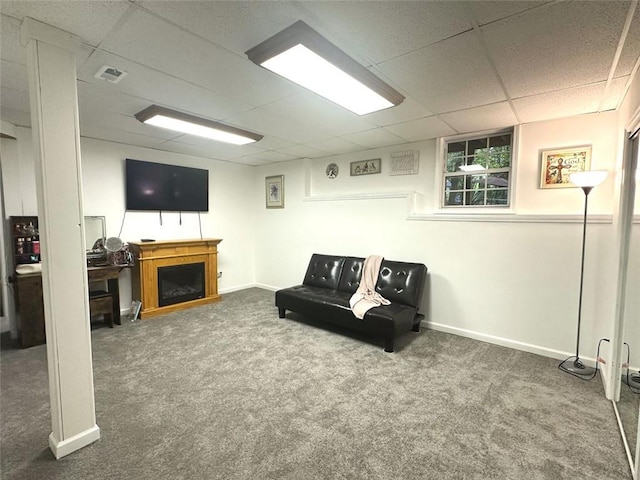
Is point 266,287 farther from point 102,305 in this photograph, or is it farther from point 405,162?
point 405,162

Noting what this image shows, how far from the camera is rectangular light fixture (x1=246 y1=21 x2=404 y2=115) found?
5.62ft

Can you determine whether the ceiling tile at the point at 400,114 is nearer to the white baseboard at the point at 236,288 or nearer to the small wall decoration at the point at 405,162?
the small wall decoration at the point at 405,162

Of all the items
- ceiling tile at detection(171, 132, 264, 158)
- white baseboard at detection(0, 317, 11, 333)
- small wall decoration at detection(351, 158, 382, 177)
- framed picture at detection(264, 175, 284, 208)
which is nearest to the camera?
white baseboard at detection(0, 317, 11, 333)

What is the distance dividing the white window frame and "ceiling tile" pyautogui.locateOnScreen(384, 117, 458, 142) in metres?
0.20

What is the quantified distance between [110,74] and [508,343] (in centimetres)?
453

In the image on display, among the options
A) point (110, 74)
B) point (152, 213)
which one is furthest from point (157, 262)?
point (110, 74)

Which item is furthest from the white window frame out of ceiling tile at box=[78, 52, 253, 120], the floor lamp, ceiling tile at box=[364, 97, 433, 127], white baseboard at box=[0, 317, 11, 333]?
white baseboard at box=[0, 317, 11, 333]

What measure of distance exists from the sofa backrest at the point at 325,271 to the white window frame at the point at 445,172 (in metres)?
1.64

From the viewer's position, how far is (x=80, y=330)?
1809 mm

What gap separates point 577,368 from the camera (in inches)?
111

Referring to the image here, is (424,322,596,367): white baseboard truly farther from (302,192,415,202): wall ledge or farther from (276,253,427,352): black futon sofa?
(302,192,415,202): wall ledge

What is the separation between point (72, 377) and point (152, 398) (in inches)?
28.2

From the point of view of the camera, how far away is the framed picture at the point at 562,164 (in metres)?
3.01

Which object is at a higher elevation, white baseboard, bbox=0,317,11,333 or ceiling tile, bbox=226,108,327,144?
ceiling tile, bbox=226,108,327,144
